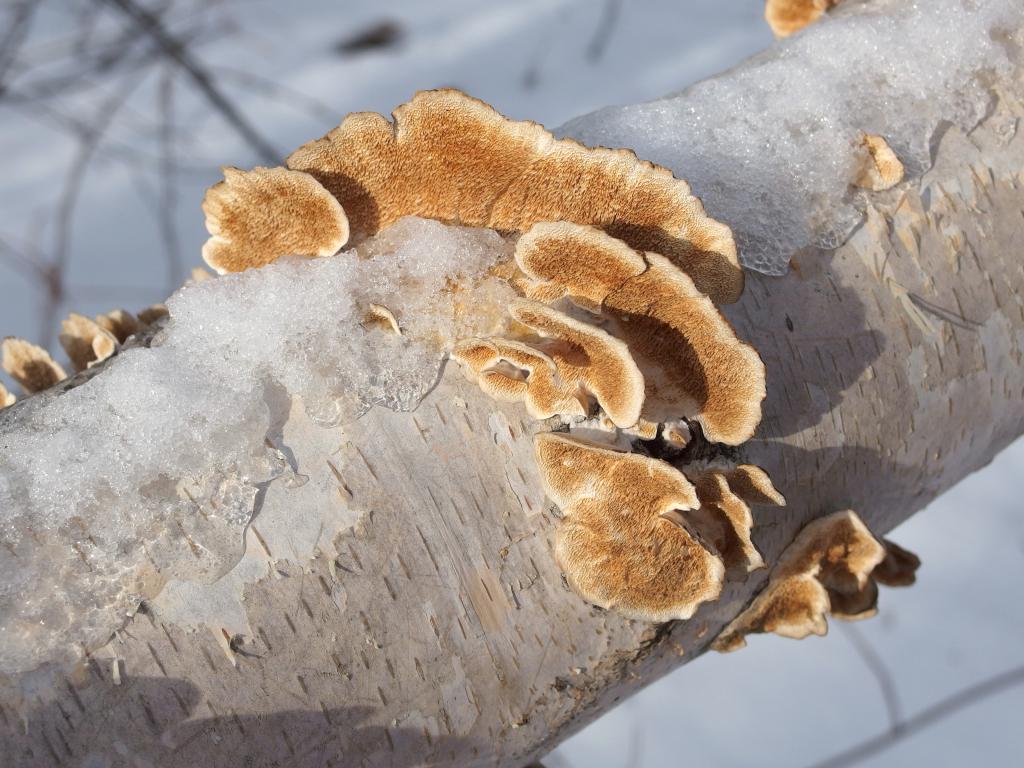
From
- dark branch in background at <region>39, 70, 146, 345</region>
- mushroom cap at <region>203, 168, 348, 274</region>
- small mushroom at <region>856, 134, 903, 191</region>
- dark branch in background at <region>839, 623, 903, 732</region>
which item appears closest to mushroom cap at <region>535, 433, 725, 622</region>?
mushroom cap at <region>203, 168, 348, 274</region>

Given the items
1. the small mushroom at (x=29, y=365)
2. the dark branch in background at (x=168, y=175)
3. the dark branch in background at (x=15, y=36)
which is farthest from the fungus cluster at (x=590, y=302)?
the dark branch in background at (x=15, y=36)

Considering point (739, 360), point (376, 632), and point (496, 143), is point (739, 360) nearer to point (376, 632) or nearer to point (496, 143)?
point (496, 143)

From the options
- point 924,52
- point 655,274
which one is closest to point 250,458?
point 655,274

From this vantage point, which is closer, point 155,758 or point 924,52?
point 155,758

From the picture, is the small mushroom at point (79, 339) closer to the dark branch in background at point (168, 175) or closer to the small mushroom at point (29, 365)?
the small mushroom at point (29, 365)

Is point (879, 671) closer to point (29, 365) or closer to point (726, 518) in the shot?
point (726, 518)

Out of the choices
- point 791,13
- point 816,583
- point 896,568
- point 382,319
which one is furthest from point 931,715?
point 382,319
